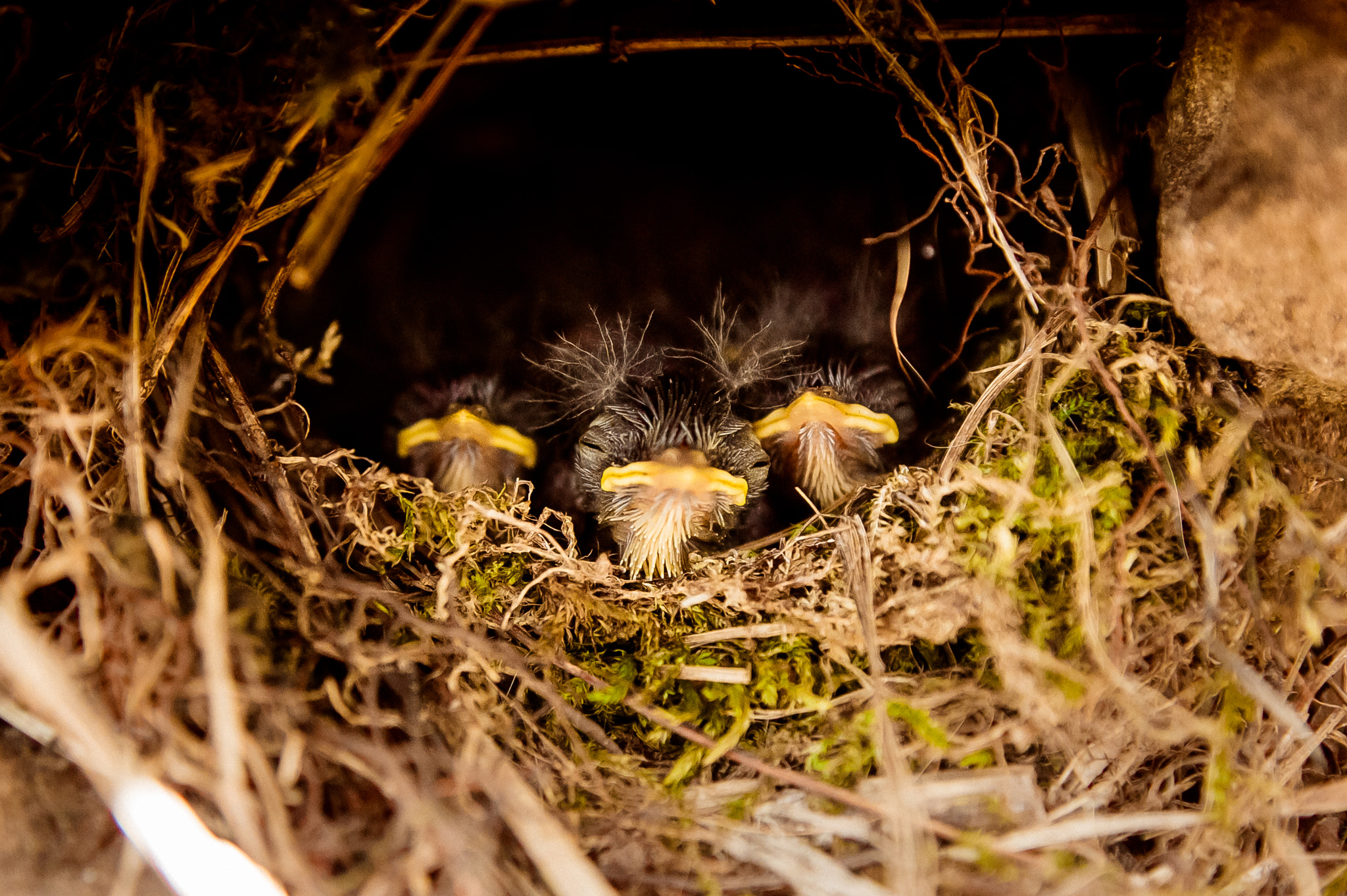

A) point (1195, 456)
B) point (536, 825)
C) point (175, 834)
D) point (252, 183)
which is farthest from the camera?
point (252, 183)

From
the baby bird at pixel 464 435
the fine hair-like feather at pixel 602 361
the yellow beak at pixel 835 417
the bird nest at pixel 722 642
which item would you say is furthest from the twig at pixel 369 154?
the yellow beak at pixel 835 417

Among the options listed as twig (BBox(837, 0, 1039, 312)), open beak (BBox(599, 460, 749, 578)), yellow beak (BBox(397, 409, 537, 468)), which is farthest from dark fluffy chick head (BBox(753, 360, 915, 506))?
yellow beak (BBox(397, 409, 537, 468))

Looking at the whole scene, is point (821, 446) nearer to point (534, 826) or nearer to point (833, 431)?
point (833, 431)

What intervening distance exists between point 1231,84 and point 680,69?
2.46 feet

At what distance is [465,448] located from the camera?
4.00 ft

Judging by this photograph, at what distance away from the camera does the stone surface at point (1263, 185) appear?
0.79m

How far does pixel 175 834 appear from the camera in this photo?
55 centimetres

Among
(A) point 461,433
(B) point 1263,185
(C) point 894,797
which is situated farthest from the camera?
(A) point 461,433

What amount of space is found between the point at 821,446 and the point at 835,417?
0.29ft

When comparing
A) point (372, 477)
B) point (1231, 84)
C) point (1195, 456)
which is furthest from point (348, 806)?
point (1231, 84)

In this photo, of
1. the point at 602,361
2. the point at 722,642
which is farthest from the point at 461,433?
the point at 722,642

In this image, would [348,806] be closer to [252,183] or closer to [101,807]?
[101,807]

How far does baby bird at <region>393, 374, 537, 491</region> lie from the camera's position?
120cm

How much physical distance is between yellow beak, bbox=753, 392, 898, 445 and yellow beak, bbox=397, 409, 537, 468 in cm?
43
